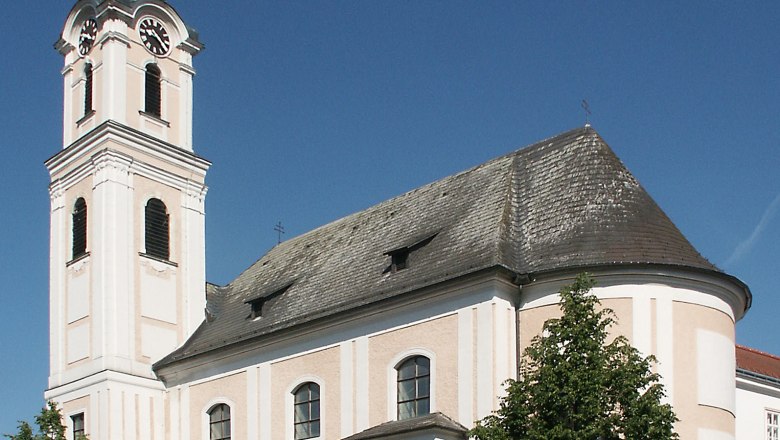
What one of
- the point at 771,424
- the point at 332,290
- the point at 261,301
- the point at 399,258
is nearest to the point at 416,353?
the point at 399,258

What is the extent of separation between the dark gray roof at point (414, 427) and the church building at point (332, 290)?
7 centimetres

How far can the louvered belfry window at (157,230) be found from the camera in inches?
1391

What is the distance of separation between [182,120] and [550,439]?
20.7 metres

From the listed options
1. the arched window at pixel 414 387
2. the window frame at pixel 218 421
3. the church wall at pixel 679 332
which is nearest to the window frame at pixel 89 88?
the window frame at pixel 218 421

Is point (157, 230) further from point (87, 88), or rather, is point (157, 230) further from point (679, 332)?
point (679, 332)

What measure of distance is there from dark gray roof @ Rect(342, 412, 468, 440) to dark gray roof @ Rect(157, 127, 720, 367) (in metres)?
2.94

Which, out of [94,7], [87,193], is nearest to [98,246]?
[87,193]

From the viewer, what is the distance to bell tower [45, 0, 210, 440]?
33656 millimetres

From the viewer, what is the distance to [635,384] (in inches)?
801

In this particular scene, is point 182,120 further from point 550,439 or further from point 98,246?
point 550,439

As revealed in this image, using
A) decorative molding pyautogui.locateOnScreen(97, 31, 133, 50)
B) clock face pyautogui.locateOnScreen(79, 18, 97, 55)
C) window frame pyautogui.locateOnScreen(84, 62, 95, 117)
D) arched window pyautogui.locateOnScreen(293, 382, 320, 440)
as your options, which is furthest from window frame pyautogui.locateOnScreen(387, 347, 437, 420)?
clock face pyautogui.locateOnScreen(79, 18, 97, 55)

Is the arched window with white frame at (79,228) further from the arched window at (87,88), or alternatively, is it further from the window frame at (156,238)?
the arched window at (87,88)

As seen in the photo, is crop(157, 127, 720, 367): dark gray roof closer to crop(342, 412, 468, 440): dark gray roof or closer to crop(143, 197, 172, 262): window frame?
crop(143, 197, 172, 262): window frame

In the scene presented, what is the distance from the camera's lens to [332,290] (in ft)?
100
